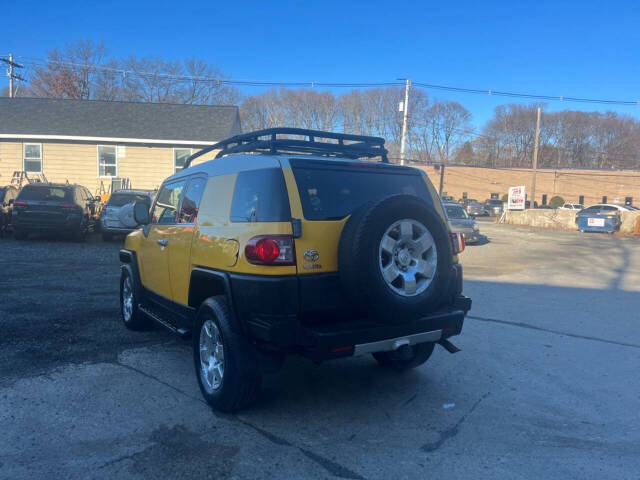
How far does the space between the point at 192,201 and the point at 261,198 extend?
1.25 meters

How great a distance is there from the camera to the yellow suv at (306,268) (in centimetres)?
355

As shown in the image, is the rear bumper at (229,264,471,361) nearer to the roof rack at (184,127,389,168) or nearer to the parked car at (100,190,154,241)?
the roof rack at (184,127,389,168)

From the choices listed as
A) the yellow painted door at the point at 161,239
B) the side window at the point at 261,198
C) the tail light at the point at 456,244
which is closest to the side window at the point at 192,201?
the yellow painted door at the point at 161,239

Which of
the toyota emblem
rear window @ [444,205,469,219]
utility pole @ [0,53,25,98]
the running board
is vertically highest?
utility pole @ [0,53,25,98]

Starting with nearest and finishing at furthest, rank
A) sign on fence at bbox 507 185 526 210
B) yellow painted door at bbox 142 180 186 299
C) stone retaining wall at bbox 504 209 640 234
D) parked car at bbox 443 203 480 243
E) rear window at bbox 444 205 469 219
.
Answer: yellow painted door at bbox 142 180 186 299 → parked car at bbox 443 203 480 243 → rear window at bbox 444 205 469 219 → stone retaining wall at bbox 504 209 640 234 → sign on fence at bbox 507 185 526 210

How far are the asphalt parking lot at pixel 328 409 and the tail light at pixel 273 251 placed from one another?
124 centimetres

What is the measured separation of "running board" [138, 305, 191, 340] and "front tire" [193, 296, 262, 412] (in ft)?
1.18

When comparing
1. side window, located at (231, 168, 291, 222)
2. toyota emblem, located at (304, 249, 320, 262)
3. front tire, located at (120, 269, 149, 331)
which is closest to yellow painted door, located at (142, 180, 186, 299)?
front tire, located at (120, 269, 149, 331)

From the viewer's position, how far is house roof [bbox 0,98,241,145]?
859 inches

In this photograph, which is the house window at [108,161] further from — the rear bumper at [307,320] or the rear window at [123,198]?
the rear bumper at [307,320]

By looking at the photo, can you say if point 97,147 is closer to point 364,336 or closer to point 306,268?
point 306,268

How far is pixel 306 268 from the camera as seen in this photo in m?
3.60

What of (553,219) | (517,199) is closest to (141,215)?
(553,219)

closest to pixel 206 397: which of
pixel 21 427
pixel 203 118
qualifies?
pixel 21 427
